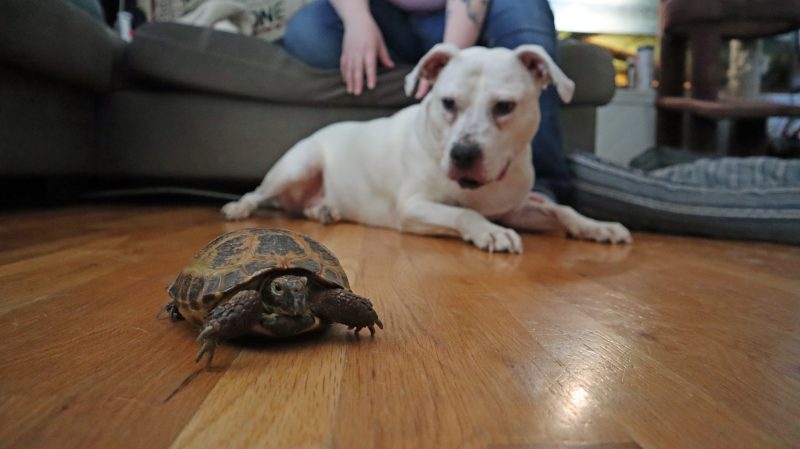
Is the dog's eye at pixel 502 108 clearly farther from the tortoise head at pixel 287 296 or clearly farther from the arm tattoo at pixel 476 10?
the tortoise head at pixel 287 296

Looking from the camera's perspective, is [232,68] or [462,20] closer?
[462,20]

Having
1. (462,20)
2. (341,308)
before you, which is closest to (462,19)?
(462,20)

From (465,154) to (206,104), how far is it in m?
1.33

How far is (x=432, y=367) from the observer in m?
0.61

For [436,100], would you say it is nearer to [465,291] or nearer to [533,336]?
[465,291]

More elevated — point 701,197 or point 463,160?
point 463,160

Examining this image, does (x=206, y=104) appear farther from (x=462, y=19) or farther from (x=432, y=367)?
(x=432, y=367)

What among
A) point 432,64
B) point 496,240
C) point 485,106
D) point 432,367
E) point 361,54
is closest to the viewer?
point 432,367

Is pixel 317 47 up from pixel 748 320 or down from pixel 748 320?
up

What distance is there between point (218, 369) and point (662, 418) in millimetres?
429

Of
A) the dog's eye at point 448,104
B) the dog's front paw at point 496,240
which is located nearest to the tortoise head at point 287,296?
the dog's front paw at point 496,240

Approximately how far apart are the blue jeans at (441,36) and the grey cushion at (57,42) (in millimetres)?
737

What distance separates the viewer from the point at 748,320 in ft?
2.74

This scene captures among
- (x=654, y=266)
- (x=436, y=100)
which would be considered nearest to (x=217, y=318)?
(x=654, y=266)
